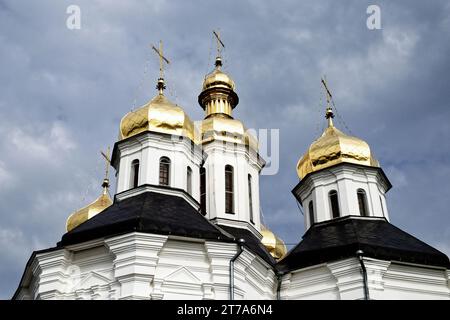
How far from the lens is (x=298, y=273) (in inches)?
621

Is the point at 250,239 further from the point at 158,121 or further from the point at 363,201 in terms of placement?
the point at 158,121

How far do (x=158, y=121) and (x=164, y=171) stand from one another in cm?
154

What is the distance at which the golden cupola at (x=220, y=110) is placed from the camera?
811 inches

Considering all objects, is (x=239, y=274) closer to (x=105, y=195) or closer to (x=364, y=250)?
(x=364, y=250)

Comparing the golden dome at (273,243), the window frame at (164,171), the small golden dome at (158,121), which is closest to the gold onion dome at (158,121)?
the small golden dome at (158,121)

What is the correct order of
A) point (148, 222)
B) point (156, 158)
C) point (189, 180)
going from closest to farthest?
point (148, 222) < point (156, 158) < point (189, 180)

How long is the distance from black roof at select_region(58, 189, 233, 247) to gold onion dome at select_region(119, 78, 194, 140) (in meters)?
2.50

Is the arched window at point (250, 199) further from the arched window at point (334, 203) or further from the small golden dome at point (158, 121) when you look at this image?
the small golden dome at point (158, 121)

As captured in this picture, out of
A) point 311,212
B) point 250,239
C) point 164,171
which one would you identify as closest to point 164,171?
point 164,171

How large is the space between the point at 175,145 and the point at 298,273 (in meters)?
4.90

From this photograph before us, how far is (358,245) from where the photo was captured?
15164mm

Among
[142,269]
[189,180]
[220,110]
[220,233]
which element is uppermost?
[220,110]
